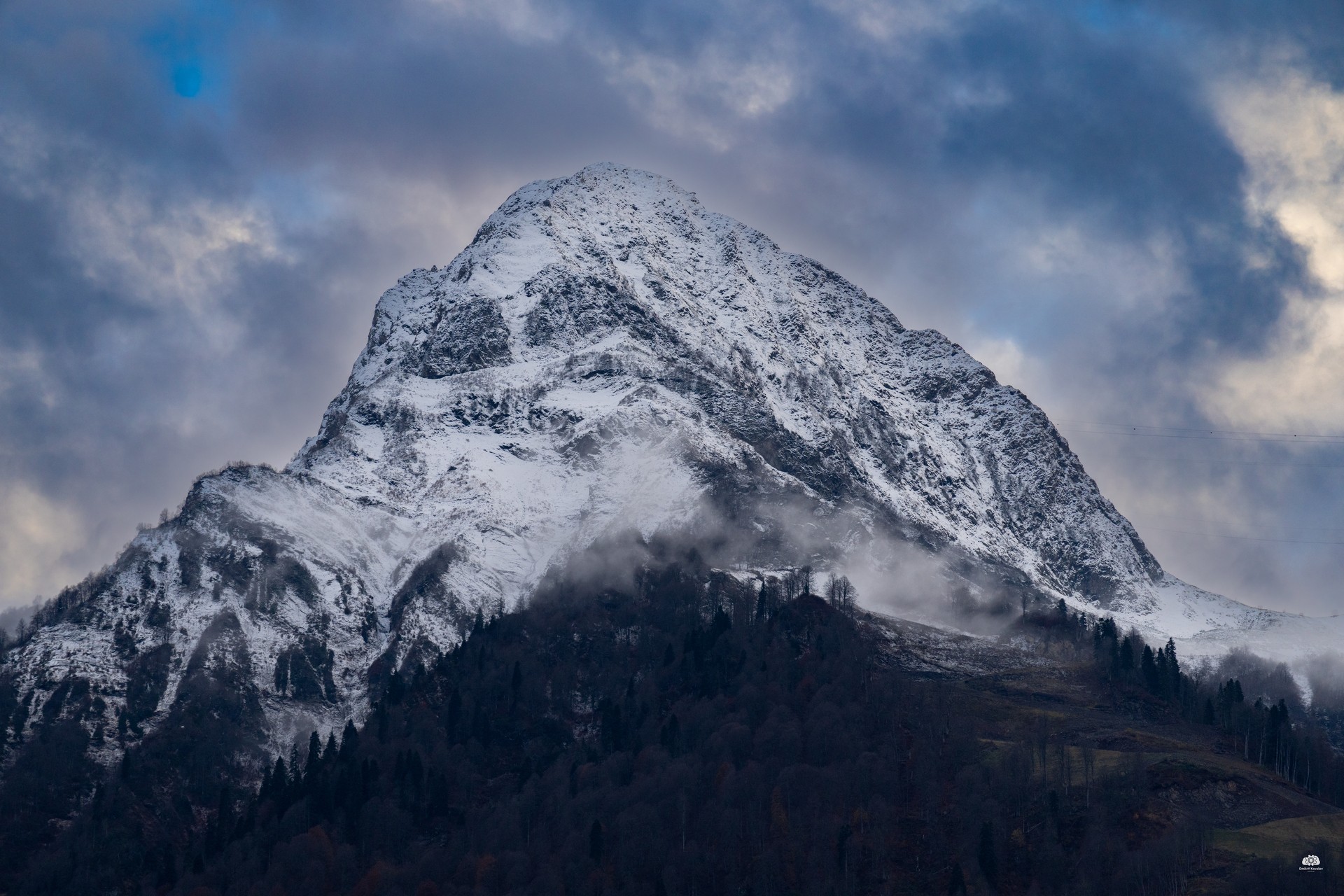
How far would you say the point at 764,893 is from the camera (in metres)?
192

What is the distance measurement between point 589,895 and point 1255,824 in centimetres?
7757

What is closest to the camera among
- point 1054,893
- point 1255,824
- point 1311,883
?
point 1311,883

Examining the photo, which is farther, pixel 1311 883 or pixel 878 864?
pixel 878 864

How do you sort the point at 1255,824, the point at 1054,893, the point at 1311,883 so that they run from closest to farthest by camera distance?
the point at 1311,883, the point at 1054,893, the point at 1255,824

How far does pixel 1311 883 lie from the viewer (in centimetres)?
16912

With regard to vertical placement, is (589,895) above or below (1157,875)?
below

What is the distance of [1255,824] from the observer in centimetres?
19262

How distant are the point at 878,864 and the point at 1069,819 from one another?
23.2m

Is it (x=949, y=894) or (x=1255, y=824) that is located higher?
(x=1255, y=824)

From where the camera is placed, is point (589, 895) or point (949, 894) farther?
point (589, 895)

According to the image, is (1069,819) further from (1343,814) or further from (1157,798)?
→ (1343,814)

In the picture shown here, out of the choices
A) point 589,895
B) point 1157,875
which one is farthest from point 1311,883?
point 589,895

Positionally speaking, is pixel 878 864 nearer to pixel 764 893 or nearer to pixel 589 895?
pixel 764 893

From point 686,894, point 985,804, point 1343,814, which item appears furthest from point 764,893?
point 1343,814
